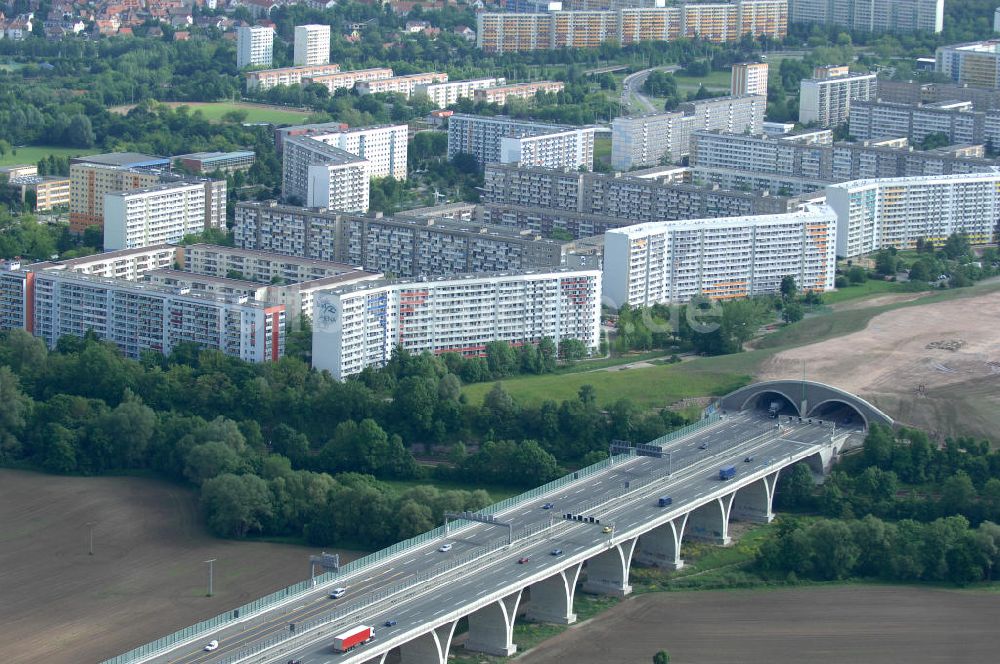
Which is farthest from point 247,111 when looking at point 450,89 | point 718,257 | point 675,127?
point 718,257

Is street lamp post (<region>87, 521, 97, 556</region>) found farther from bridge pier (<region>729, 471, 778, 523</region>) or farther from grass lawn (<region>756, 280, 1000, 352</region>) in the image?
grass lawn (<region>756, 280, 1000, 352</region>)

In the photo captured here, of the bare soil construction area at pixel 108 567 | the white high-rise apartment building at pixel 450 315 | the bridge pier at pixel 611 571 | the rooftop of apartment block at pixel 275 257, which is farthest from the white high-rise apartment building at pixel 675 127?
the bridge pier at pixel 611 571

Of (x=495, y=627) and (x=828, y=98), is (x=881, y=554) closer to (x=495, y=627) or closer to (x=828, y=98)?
(x=495, y=627)

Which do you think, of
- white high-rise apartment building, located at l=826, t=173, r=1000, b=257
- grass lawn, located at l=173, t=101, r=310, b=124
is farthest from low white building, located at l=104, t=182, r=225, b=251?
grass lawn, located at l=173, t=101, r=310, b=124

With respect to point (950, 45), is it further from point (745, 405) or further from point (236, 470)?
point (236, 470)

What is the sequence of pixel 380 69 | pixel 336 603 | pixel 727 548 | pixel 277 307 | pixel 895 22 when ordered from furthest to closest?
pixel 895 22, pixel 380 69, pixel 277 307, pixel 727 548, pixel 336 603

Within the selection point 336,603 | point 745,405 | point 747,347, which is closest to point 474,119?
point 747,347

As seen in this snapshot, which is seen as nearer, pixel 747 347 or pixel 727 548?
pixel 727 548
